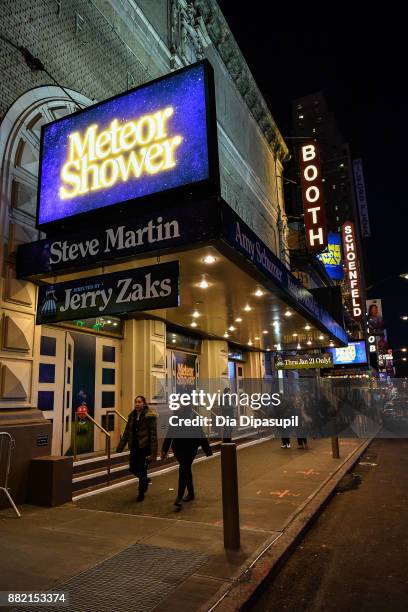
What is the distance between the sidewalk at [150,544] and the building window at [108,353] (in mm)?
3592

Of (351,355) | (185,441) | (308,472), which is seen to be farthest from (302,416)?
(351,355)

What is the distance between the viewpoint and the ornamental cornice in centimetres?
1605

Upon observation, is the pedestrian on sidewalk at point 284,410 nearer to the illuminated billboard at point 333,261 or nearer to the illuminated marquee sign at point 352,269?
the illuminated marquee sign at point 352,269

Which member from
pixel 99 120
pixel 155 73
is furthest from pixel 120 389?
pixel 155 73

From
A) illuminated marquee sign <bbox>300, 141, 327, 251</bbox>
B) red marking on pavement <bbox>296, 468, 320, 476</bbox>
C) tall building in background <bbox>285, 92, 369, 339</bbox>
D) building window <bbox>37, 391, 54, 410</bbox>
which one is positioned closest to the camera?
building window <bbox>37, 391, 54, 410</bbox>

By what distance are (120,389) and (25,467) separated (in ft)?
15.6

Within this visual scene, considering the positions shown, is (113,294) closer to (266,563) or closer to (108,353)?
(266,563)

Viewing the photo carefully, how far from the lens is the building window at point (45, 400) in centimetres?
875

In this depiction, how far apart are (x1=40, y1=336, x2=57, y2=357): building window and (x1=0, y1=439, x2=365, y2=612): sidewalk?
9.85 feet

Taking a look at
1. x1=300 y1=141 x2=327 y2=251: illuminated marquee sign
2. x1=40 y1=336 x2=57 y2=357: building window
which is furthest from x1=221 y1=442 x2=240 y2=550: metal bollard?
x1=300 y1=141 x2=327 y2=251: illuminated marquee sign

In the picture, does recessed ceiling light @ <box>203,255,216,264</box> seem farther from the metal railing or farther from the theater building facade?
the metal railing

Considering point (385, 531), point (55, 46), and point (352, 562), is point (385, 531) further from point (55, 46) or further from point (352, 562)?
point (55, 46)

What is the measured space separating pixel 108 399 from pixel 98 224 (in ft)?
18.2

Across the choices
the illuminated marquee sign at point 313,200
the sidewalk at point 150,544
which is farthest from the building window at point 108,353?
the illuminated marquee sign at point 313,200
